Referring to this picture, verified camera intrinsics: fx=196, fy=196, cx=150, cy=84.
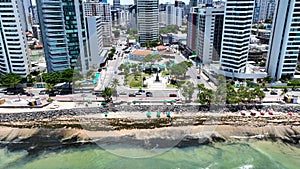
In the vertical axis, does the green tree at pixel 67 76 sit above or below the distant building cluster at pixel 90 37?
below

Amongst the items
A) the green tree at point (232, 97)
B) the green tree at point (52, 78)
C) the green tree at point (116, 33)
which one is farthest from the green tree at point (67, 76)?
the green tree at point (116, 33)

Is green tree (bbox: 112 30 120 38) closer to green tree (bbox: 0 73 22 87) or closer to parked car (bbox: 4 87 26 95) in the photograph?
parked car (bbox: 4 87 26 95)

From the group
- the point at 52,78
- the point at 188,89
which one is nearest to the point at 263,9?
the point at 188,89

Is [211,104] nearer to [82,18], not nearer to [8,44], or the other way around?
[82,18]

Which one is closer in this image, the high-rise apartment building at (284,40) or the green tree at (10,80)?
the green tree at (10,80)

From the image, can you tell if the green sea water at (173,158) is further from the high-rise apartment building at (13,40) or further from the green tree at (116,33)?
the green tree at (116,33)

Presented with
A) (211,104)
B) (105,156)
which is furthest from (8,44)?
(211,104)

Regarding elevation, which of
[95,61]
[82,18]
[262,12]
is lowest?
[95,61]

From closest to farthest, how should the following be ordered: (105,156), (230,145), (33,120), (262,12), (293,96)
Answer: (105,156) < (230,145) < (33,120) < (293,96) < (262,12)
